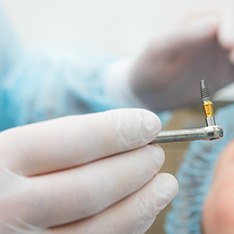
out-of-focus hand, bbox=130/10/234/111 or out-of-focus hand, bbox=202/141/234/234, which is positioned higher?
out-of-focus hand, bbox=130/10/234/111

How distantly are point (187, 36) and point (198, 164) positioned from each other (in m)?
0.37

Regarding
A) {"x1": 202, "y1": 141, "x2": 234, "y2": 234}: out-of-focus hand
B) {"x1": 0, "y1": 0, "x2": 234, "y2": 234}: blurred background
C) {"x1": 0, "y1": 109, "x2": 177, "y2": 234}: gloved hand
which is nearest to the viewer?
{"x1": 0, "y1": 109, "x2": 177, "y2": 234}: gloved hand

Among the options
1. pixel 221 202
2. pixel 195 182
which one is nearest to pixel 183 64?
pixel 195 182

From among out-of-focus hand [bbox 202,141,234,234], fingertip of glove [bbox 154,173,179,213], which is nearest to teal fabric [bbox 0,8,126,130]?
out-of-focus hand [bbox 202,141,234,234]

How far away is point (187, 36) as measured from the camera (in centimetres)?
113

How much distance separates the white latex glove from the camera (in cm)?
113

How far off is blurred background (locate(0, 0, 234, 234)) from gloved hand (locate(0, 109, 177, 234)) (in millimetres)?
1090

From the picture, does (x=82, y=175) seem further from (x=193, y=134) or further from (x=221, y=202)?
(x=221, y=202)

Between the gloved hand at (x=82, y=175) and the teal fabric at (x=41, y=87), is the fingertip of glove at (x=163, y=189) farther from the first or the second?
the teal fabric at (x=41, y=87)

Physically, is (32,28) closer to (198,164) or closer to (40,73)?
(40,73)

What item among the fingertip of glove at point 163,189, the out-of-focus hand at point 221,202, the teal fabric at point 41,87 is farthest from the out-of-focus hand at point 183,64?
the fingertip of glove at point 163,189

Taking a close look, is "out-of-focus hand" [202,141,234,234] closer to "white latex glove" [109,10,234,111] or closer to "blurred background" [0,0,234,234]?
"white latex glove" [109,10,234,111]

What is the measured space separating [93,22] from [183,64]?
0.57 metres

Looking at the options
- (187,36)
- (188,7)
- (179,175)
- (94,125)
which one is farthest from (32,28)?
(94,125)
